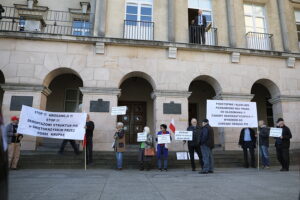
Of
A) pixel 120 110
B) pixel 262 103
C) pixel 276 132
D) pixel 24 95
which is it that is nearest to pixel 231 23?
pixel 262 103

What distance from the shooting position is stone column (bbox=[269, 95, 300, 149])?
12750 millimetres

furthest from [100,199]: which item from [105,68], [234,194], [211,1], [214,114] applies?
[211,1]

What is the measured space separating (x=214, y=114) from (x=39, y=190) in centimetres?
664

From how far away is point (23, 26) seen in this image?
13.6m

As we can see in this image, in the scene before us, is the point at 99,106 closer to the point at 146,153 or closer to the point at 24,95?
Answer: the point at 24,95

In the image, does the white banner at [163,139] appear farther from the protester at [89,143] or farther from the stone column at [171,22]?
the stone column at [171,22]

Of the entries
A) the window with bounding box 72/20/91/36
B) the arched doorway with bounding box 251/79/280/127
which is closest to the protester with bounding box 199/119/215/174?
the arched doorway with bounding box 251/79/280/127

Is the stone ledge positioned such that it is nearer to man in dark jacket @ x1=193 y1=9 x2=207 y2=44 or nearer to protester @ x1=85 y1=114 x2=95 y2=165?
man in dark jacket @ x1=193 y1=9 x2=207 y2=44

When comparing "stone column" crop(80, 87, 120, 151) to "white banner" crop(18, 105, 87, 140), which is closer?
"white banner" crop(18, 105, 87, 140)

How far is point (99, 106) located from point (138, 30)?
4859 mm

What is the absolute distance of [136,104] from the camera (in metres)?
15.3

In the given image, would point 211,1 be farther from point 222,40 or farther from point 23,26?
point 23,26

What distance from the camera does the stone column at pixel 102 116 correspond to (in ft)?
36.2

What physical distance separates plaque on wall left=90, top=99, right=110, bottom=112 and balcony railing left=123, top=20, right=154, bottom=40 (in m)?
3.96
